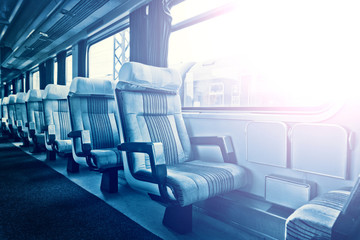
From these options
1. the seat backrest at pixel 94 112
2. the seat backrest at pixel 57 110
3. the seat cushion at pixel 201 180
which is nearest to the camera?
the seat cushion at pixel 201 180

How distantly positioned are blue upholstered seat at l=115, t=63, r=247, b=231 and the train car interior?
0.03 feet

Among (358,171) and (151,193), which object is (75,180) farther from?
(358,171)

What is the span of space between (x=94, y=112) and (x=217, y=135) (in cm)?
150

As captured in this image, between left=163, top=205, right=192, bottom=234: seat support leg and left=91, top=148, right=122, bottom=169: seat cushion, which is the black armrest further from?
left=91, top=148, right=122, bottom=169: seat cushion

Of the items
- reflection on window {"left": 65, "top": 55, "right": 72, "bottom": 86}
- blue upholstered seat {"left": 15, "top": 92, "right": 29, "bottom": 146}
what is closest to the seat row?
blue upholstered seat {"left": 15, "top": 92, "right": 29, "bottom": 146}

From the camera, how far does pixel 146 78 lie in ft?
6.64

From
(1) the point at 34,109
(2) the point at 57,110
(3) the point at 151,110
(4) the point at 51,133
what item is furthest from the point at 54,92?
(3) the point at 151,110

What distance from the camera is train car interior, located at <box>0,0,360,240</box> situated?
1.56 metres

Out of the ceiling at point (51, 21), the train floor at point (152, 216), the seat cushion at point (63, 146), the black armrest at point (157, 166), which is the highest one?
the ceiling at point (51, 21)

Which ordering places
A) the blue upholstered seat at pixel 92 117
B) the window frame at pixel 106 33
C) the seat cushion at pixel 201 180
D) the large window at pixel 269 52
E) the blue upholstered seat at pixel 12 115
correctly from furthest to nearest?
1. the blue upholstered seat at pixel 12 115
2. the window frame at pixel 106 33
3. the blue upholstered seat at pixel 92 117
4. the large window at pixel 269 52
5. the seat cushion at pixel 201 180

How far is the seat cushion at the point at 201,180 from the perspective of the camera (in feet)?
4.75

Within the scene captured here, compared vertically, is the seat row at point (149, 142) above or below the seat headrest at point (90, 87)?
below

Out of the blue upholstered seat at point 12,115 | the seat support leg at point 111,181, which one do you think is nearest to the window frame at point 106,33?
the seat support leg at point 111,181

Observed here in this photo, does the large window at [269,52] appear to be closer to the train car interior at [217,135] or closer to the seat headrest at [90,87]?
the train car interior at [217,135]
